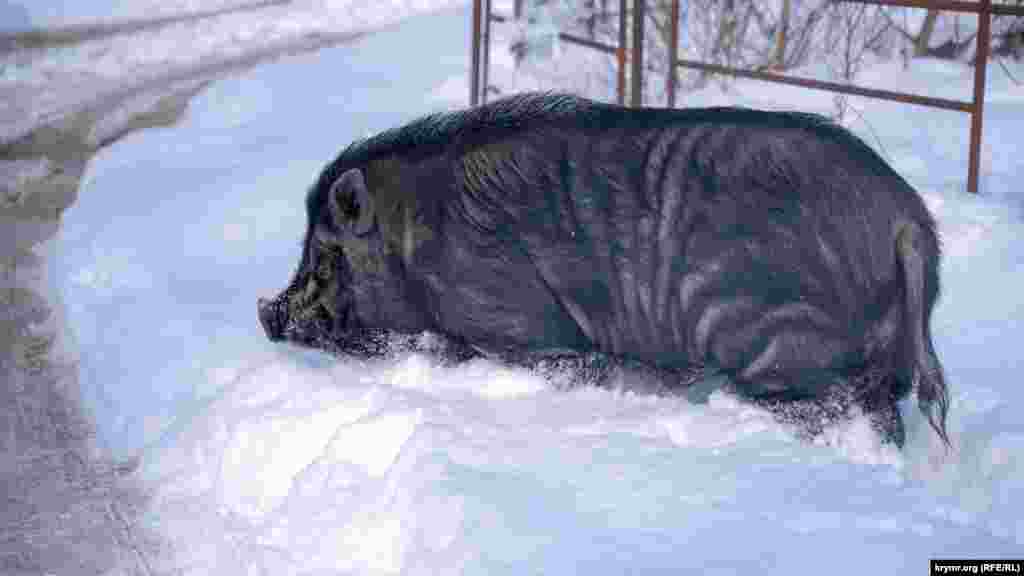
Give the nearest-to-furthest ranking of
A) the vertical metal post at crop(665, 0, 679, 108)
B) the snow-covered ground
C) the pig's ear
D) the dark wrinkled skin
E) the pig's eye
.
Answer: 1. the dark wrinkled skin
2. the pig's ear
3. the pig's eye
4. the vertical metal post at crop(665, 0, 679, 108)
5. the snow-covered ground

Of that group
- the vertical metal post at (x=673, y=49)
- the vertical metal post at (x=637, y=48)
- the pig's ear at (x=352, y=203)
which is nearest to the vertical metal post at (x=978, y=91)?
the vertical metal post at (x=673, y=49)

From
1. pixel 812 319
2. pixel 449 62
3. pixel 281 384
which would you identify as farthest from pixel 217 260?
pixel 449 62

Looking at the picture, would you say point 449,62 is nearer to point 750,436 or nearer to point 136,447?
point 136,447

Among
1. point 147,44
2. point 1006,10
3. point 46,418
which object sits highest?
point 1006,10

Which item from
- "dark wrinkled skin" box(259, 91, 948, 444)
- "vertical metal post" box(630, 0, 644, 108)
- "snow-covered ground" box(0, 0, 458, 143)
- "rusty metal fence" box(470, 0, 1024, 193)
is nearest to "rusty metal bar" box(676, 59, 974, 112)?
"rusty metal fence" box(470, 0, 1024, 193)

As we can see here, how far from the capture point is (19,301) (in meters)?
6.17

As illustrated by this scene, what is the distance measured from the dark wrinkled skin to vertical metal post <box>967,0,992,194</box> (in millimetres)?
1894

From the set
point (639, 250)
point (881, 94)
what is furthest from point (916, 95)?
point (639, 250)

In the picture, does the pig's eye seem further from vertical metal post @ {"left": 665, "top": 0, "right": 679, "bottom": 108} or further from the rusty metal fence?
vertical metal post @ {"left": 665, "top": 0, "right": 679, "bottom": 108}

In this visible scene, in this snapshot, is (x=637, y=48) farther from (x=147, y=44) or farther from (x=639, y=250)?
(x=147, y=44)

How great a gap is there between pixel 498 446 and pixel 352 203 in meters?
1.05

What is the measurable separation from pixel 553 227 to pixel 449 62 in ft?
20.6

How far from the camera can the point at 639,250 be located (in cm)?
423

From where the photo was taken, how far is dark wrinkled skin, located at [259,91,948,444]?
398 centimetres
